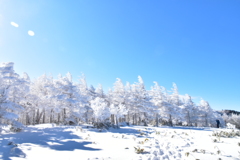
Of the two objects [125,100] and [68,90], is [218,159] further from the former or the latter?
[125,100]

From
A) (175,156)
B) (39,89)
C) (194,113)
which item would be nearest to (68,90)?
(39,89)

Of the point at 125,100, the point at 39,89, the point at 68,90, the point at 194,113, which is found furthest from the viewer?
the point at 194,113

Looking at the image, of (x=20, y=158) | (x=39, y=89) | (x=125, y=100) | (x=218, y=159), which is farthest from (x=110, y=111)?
(x=39, y=89)

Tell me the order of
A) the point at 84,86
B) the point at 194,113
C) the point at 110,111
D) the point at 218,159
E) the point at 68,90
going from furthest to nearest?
the point at 194,113 → the point at 84,86 → the point at 68,90 → the point at 110,111 → the point at 218,159

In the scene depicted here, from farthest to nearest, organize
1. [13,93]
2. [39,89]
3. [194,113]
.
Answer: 1. [194,113]
2. [39,89]
3. [13,93]

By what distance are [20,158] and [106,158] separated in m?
4.43

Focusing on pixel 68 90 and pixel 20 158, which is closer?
pixel 20 158

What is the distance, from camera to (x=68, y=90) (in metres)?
24.1

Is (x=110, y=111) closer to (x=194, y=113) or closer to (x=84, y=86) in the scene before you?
(x=84, y=86)

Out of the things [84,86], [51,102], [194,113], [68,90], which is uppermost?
[84,86]

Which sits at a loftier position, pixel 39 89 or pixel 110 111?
pixel 39 89

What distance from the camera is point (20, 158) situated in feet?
20.9

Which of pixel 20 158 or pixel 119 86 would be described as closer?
pixel 20 158

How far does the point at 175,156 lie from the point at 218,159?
187cm
